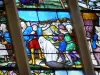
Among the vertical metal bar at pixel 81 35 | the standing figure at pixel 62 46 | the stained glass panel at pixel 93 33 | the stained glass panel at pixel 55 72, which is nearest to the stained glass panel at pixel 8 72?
the stained glass panel at pixel 55 72

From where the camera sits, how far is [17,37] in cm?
643

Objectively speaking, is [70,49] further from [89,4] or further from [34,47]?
[89,4]

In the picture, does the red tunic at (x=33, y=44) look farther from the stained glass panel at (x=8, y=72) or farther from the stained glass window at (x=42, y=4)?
the stained glass window at (x=42, y=4)

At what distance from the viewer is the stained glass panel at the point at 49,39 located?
21.2ft

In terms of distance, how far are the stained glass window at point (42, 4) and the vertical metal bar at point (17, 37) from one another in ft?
0.96

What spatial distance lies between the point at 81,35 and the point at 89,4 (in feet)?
2.62

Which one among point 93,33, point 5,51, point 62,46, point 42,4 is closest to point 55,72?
point 62,46

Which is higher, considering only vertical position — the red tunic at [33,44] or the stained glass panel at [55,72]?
the red tunic at [33,44]

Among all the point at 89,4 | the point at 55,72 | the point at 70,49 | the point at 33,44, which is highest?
the point at 89,4

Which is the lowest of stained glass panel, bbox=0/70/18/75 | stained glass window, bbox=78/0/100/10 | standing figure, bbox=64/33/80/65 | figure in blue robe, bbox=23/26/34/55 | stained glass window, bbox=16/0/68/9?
stained glass panel, bbox=0/70/18/75

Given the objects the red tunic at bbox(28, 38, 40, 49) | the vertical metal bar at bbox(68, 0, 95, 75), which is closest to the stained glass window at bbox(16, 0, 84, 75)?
the red tunic at bbox(28, 38, 40, 49)

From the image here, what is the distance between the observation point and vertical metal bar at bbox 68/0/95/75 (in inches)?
249

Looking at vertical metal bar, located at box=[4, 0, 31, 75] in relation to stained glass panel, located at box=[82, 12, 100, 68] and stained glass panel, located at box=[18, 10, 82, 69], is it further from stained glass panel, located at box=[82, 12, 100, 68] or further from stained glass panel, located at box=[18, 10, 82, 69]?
stained glass panel, located at box=[82, 12, 100, 68]

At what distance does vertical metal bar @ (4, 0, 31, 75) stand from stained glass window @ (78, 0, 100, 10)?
1.08 m
